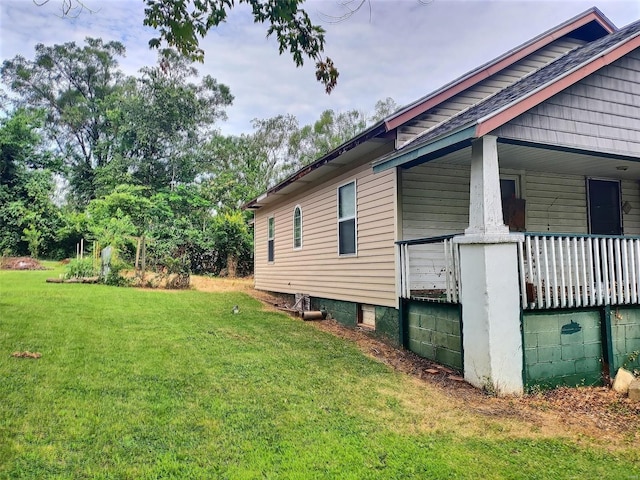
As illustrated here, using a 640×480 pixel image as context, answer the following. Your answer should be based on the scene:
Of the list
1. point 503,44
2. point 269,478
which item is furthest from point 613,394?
point 503,44

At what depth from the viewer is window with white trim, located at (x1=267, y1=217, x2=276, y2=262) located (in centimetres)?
1352

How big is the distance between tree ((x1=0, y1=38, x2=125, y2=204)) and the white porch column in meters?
33.2

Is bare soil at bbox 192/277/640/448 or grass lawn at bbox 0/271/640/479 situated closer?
grass lawn at bbox 0/271/640/479

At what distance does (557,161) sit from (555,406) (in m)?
4.40

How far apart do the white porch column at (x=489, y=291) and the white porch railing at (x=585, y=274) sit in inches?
11.5

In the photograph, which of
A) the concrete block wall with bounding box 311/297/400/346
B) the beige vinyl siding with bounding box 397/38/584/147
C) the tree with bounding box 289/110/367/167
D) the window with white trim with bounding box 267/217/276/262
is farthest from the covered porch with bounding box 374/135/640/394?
the tree with bounding box 289/110/367/167

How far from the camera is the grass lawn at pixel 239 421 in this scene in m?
3.00

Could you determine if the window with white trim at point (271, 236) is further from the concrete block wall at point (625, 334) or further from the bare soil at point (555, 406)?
the concrete block wall at point (625, 334)

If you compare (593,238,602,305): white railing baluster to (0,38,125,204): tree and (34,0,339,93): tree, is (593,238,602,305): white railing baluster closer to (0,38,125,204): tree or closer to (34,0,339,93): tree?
(34,0,339,93): tree

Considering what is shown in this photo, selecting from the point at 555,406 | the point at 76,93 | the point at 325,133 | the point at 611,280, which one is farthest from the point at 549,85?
the point at 76,93

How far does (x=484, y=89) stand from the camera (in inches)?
298

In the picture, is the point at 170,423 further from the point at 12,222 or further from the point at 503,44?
the point at 12,222

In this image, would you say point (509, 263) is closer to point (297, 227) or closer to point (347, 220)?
point (347, 220)

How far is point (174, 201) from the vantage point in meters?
28.0
